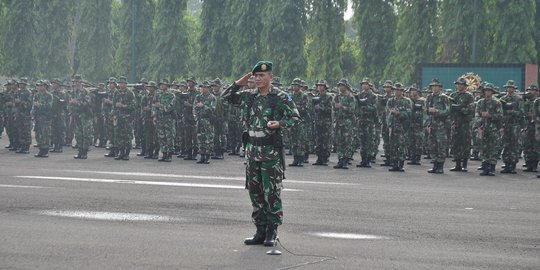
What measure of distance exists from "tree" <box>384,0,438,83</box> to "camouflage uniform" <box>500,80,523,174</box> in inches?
978

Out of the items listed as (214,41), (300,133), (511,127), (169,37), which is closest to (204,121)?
(300,133)

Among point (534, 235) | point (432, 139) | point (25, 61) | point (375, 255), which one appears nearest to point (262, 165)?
point (375, 255)

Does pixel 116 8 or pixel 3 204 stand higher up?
pixel 116 8

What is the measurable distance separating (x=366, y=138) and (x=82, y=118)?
25.4 ft

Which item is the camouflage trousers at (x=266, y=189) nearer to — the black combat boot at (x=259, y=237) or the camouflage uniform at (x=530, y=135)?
the black combat boot at (x=259, y=237)

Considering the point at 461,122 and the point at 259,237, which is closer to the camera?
the point at 259,237

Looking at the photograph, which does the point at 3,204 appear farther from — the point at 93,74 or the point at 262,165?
the point at 93,74

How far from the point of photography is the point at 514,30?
1791 inches

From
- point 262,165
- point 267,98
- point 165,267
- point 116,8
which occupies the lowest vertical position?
point 165,267

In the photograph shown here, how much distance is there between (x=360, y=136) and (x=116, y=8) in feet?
216

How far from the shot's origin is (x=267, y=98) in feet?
37.9

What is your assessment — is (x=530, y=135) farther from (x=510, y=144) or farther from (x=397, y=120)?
(x=397, y=120)

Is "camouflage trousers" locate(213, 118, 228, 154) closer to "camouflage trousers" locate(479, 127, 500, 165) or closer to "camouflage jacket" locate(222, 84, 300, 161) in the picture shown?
"camouflage trousers" locate(479, 127, 500, 165)

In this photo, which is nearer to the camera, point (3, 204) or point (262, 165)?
point (262, 165)
